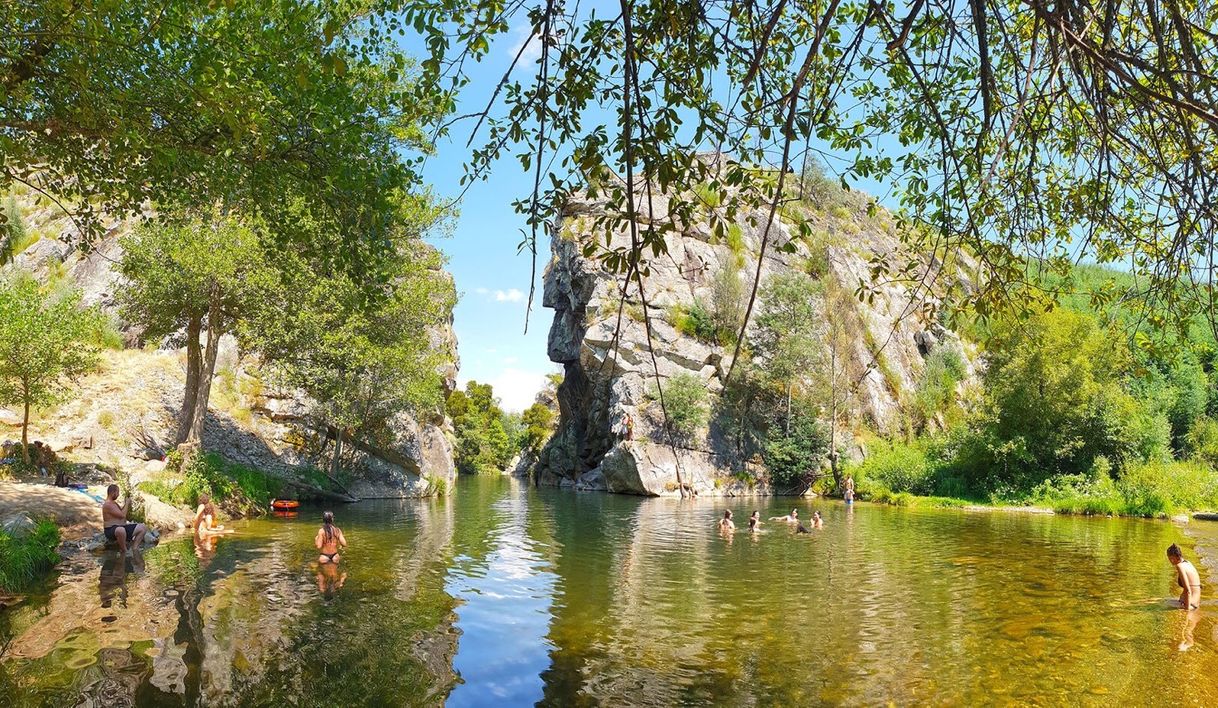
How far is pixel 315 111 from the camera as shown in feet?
29.3

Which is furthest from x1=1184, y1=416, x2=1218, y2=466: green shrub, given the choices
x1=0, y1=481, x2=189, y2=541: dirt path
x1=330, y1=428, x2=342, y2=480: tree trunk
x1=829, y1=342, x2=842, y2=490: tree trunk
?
x1=0, y1=481, x2=189, y2=541: dirt path

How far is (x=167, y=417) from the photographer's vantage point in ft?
102

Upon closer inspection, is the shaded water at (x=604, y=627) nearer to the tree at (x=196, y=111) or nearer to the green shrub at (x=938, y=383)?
the tree at (x=196, y=111)

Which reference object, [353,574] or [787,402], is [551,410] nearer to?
[787,402]

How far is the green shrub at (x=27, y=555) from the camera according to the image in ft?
42.2

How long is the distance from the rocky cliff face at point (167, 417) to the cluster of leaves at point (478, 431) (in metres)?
46.3

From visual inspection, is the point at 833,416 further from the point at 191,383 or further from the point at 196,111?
the point at 196,111

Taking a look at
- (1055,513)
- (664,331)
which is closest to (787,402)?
(664,331)

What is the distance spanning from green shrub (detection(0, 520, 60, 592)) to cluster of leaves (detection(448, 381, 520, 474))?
237 ft

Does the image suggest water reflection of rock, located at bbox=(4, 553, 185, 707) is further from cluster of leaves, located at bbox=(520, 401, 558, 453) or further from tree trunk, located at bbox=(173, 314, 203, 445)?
cluster of leaves, located at bbox=(520, 401, 558, 453)

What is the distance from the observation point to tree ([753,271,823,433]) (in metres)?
53.1

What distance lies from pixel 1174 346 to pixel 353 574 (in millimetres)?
15096

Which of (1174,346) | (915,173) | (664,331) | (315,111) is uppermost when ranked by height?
(664,331)

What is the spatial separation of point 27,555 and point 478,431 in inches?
3383
